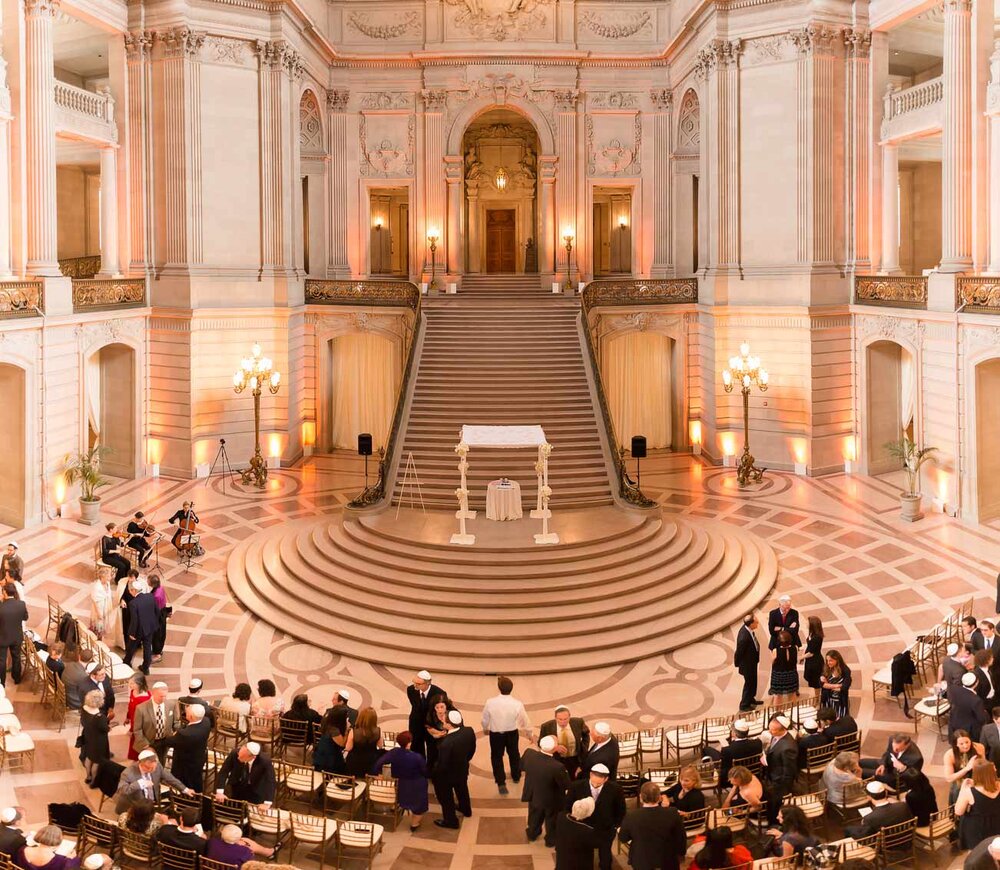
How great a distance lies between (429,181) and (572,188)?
4.32m

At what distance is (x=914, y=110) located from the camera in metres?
23.5

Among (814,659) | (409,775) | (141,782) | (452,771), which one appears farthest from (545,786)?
(814,659)

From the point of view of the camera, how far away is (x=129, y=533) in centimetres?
1778

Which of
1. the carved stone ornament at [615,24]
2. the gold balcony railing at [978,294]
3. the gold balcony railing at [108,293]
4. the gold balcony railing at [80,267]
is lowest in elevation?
the gold balcony railing at [978,294]

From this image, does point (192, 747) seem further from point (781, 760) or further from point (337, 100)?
point (337, 100)

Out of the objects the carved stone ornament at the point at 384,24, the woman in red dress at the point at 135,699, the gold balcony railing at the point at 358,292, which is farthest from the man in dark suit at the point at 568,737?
the carved stone ornament at the point at 384,24

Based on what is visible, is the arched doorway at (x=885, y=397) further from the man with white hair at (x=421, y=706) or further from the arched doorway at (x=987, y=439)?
the man with white hair at (x=421, y=706)

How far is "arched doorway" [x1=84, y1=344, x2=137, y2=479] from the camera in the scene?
82.6 ft

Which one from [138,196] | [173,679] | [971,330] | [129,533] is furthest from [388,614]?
[138,196]

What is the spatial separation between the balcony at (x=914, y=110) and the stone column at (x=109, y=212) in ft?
61.0

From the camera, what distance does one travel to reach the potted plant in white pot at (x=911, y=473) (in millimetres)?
20781

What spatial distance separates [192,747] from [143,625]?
13.3 feet

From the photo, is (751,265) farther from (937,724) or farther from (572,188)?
(937,724)

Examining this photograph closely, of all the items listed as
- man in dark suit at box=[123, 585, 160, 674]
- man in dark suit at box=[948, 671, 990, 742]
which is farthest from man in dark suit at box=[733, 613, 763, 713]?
man in dark suit at box=[123, 585, 160, 674]
